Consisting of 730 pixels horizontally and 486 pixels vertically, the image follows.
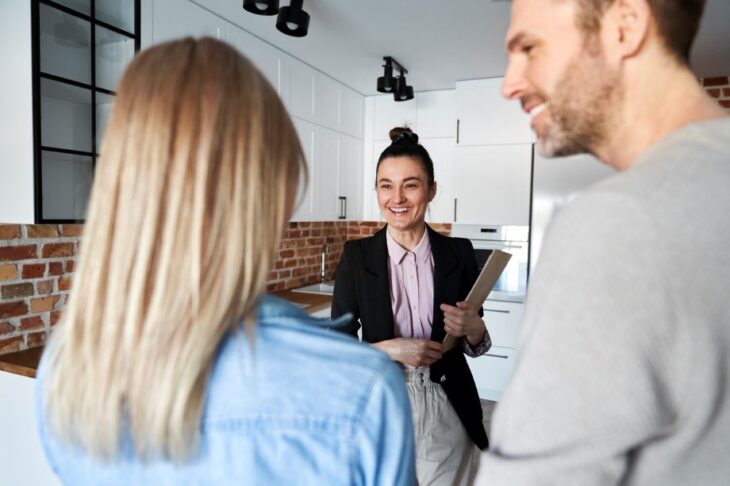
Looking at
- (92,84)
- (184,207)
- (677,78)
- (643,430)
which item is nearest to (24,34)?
(92,84)

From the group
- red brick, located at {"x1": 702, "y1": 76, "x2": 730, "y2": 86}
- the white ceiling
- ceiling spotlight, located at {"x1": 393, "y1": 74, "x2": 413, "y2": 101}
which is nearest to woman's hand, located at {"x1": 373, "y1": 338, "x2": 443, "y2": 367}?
the white ceiling

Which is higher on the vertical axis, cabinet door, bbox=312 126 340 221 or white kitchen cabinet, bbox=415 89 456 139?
white kitchen cabinet, bbox=415 89 456 139

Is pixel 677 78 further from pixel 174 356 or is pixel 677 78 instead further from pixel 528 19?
pixel 174 356

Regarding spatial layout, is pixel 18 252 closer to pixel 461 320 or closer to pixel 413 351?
pixel 413 351

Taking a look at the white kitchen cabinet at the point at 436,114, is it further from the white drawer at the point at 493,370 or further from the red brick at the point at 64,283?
the red brick at the point at 64,283

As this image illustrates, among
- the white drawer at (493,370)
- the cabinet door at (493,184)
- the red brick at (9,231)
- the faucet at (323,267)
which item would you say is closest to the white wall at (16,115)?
the red brick at (9,231)

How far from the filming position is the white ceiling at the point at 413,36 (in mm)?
2395

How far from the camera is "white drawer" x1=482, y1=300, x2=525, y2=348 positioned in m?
3.57

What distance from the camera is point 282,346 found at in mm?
527

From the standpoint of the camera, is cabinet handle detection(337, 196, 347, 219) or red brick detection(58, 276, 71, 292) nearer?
red brick detection(58, 276, 71, 292)

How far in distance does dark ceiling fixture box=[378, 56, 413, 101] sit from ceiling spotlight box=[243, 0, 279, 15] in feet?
4.05

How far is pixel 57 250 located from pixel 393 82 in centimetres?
211

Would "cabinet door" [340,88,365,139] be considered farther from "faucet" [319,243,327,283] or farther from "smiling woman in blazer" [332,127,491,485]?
"smiling woman in blazer" [332,127,491,485]

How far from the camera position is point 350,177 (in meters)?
4.02
